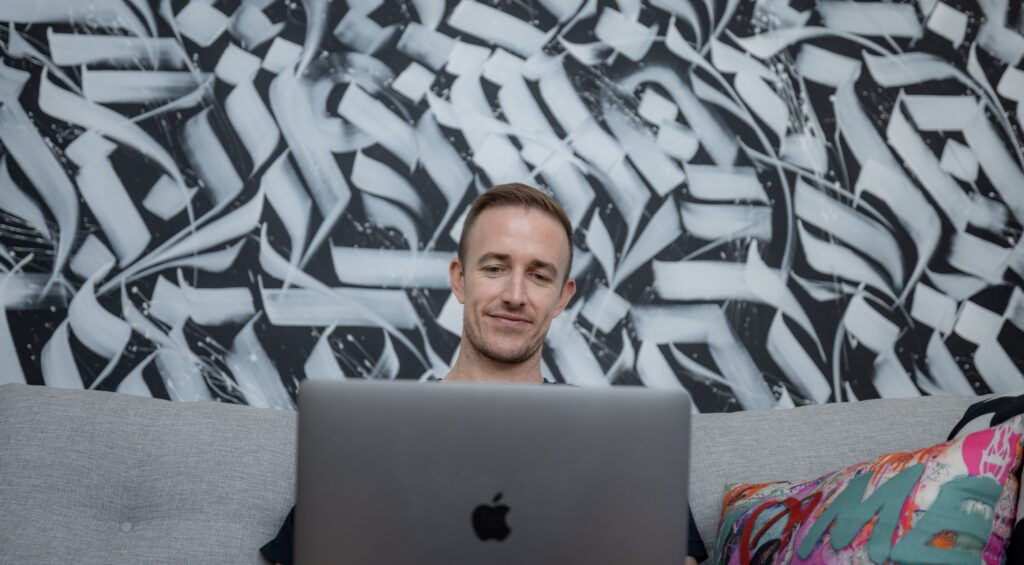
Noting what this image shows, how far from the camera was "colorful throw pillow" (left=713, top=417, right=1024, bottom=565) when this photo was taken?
123 cm

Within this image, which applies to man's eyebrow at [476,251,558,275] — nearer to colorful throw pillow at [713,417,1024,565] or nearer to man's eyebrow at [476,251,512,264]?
man's eyebrow at [476,251,512,264]

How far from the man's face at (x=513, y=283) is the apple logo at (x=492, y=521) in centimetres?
89

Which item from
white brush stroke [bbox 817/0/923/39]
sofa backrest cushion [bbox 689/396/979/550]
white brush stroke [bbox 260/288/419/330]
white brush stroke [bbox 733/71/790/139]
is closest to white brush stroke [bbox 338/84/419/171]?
white brush stroke [bbox 260/288/419/330]

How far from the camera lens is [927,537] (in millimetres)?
1231

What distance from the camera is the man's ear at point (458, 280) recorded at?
1942 millimetres

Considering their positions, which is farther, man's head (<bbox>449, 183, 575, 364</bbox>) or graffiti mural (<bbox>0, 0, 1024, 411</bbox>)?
graffiti mural (<bbox>0, 0, 1024, 411</bbox>)

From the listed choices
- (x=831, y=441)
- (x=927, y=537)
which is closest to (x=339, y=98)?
(x=831, y=441)

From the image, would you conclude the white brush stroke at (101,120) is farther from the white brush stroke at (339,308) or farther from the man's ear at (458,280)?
the man's ear at (458,280)

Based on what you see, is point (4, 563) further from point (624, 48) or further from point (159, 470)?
point (624, 48)

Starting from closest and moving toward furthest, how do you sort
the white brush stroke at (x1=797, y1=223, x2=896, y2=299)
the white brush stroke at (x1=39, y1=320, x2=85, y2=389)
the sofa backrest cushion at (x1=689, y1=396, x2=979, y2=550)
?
the sofa backrest cushion at (x1=689, y1=396, x2=979, y2=550) → the white brush stroke at (x1=39, y1=320, x2=85, y2=389) → the white brush stroke at (x1=797, y1=223, x2=896, y2=299)

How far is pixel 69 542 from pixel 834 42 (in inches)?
85.8

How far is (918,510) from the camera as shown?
4.12 feet

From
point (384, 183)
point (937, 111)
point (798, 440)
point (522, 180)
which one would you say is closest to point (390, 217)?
point (384, 183)

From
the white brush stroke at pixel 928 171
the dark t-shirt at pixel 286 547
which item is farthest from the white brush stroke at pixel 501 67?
the dark t-shirt at pixel 286 547
